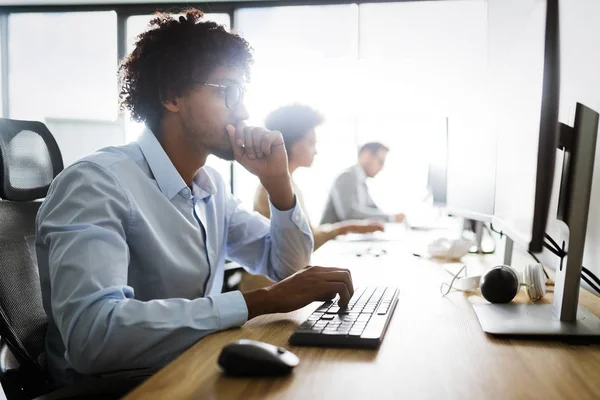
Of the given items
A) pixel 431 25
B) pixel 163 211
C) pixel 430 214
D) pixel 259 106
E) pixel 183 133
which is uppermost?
pixel 431 25

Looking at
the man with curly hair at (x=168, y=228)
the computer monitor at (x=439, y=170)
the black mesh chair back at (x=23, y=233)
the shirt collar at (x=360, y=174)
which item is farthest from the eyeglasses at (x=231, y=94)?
the shirt collar at (x=360, y=174)

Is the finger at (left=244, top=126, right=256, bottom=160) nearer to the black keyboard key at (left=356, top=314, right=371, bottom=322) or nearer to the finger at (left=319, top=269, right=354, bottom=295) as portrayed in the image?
the finger at (left=319, top=269, right=354, bottom=295)

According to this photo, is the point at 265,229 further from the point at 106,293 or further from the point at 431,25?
the point at 431,25

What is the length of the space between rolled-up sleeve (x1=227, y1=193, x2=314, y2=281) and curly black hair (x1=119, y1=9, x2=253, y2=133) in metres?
0.36

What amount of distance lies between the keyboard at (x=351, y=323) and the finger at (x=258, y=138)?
47cm

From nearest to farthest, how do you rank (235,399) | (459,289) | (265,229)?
(235,399), (459,289), (265,229)

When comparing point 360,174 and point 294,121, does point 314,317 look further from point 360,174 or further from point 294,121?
point 360,174

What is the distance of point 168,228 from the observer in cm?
117

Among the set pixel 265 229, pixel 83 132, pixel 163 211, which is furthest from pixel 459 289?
pixel 83 132

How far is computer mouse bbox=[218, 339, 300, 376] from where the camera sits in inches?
26.1

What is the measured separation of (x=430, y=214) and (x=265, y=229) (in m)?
2.11

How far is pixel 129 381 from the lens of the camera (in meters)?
0.83

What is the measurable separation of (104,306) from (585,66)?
4.03ft

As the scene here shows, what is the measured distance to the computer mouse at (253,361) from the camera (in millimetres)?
663
